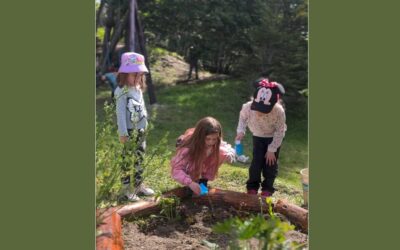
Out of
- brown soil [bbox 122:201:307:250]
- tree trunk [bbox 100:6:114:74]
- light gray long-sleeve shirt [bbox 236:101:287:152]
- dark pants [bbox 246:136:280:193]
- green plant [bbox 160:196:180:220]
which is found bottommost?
brown soil [bbox 122:201:307:250]

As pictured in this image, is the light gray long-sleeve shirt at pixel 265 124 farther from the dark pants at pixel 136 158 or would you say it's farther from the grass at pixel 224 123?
the dark pants at pixel 136 158

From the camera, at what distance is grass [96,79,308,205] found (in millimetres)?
3342

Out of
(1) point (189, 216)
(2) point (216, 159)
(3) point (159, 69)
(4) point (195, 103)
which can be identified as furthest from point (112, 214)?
(3) point (159, 69)

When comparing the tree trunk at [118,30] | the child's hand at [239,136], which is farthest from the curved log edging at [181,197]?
the tree trunk at [118,30]

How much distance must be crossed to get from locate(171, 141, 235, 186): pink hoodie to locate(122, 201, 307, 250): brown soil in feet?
0.61

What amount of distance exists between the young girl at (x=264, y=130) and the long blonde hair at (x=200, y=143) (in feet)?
0.59

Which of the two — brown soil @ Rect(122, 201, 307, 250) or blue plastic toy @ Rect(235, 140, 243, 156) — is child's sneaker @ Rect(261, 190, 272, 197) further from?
blue plastic toy @ Rect(235, 140, 243, 156)

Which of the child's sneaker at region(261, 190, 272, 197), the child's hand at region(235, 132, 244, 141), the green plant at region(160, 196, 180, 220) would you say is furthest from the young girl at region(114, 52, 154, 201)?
the child's sneaker at region(261, 190, 272, 197)

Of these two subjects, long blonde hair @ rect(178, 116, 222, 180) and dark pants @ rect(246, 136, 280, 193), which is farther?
dark pants @ rect(246, 136, 280, 193)

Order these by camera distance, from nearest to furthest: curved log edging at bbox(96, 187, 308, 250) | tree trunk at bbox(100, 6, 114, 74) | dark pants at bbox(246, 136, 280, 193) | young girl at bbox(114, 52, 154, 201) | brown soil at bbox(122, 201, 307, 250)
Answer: curved log edging at bbox(96, 187, 308, 250) → brown soil at bbox(122, 201, 307, 250) → young girl at bbox(114, 52, 154, 201) → dark pants at bbox(246, 136, 280, 193) → tree trunk at bbox(100, 6, 114, 74)

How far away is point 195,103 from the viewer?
12.3ft

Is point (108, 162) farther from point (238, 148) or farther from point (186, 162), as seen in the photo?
point (238, 148)

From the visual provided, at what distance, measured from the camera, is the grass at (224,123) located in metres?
3.34

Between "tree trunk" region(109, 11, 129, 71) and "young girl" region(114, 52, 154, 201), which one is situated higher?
"tree trunk" region(109, 11, 129, 71)
